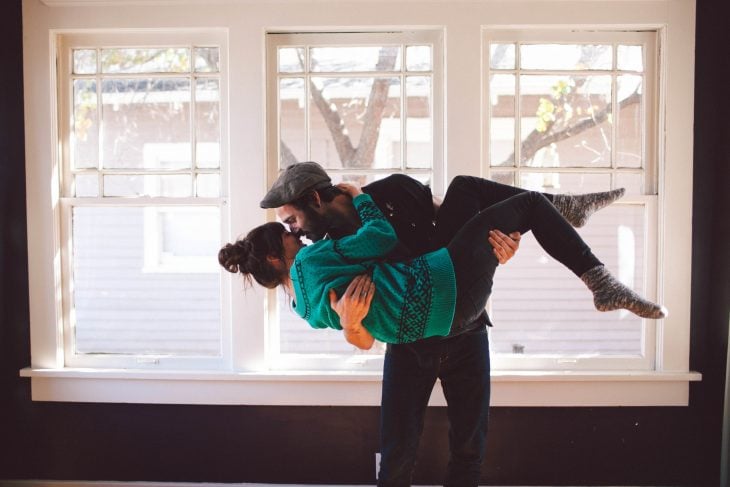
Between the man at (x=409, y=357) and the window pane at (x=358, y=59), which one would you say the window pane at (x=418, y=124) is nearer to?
the window pane at (x=358, y=59)

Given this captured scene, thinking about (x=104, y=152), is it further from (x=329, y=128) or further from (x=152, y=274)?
(x=329, y=128)

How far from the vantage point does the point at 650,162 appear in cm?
286

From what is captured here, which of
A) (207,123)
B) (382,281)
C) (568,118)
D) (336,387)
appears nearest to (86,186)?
(207,123)

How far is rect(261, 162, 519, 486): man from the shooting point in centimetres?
203

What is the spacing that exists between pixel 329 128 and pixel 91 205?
1.32m

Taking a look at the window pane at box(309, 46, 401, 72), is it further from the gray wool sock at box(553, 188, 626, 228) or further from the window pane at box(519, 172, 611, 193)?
the gray wool sock at box(553, 188, 626, 228)

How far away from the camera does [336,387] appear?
9.25 ft

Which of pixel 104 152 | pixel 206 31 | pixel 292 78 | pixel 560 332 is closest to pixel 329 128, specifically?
pixel 292 78

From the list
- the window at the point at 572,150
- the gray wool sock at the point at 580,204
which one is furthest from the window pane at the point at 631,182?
the gray wool sock at the point at 580,204

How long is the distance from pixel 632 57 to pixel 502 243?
1.63m

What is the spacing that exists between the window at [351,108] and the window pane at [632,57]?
978 millimetres

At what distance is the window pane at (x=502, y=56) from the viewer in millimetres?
2850

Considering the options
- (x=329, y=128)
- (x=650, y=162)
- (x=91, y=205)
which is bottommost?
(x=91, y=205)

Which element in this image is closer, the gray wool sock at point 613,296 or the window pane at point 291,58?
the gray wool sock at point 613,296
